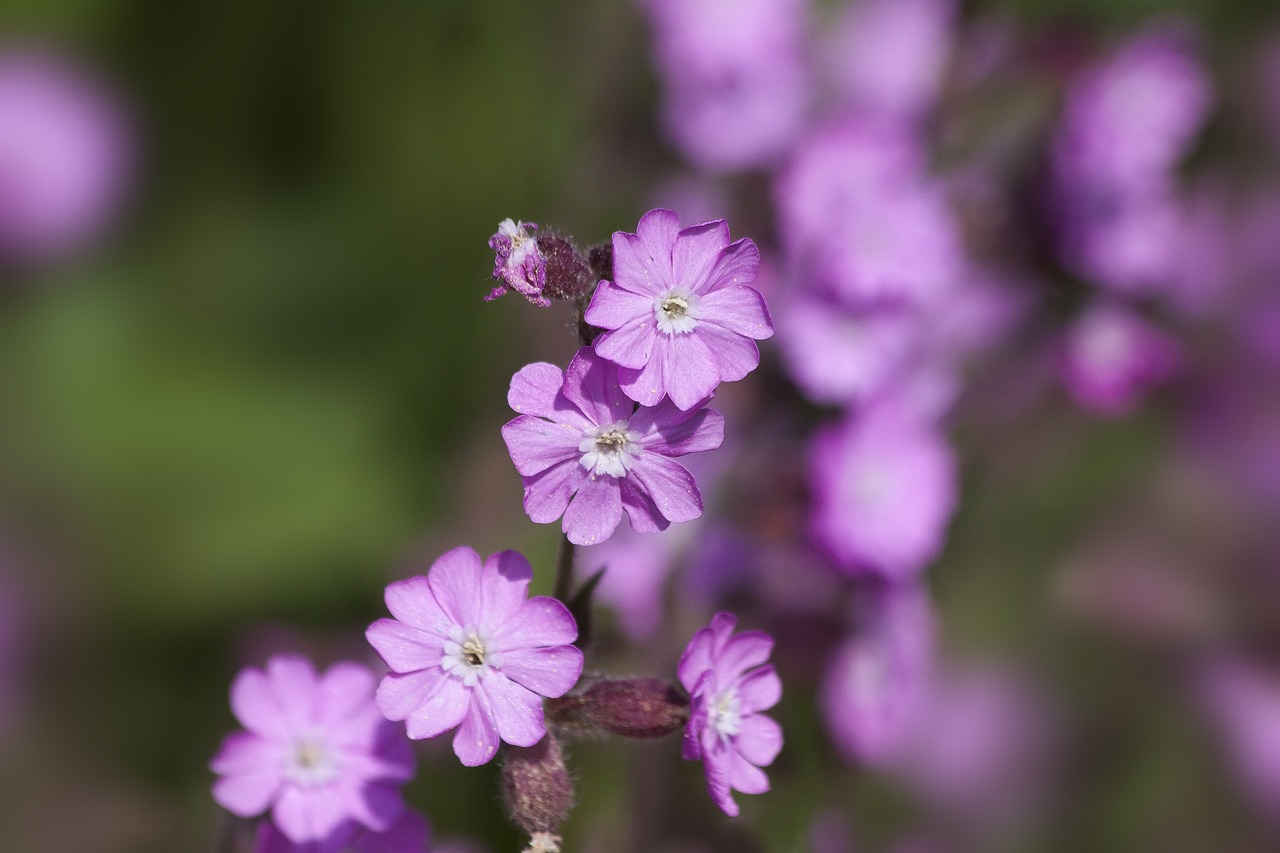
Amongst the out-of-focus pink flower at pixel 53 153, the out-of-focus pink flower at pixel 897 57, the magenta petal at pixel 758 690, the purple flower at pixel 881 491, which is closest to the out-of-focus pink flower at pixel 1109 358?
the purple flower at pixel 881 491

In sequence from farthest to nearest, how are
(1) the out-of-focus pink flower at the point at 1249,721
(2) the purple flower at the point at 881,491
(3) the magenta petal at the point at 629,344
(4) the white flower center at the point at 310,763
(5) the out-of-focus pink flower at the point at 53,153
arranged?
1. (5) the out-of-focus pink flower at the point at 53,153
2. (1) the out-of-focus pink flower at the point at 1249,721
3. (2) the purple flower at the point at 881,491
4. (4) the white flower center at the point at 310,763
5. (3) the magenta petal at the point at 629,344

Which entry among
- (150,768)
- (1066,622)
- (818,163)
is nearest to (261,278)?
(150,768)

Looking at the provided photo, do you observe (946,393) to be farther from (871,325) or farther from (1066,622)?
(1066,622)

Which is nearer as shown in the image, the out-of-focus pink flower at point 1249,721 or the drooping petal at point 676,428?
the drooping petal at point 676,428

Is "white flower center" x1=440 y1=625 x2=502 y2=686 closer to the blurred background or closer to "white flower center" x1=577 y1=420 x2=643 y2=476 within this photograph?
"white flower center" x1=577 y1=420 x2=643 y2=476

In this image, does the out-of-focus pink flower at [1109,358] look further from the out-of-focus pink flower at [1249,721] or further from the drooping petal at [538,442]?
the drooping petal at [538,442]

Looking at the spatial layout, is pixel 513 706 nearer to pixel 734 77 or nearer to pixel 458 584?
pixel 458 584
